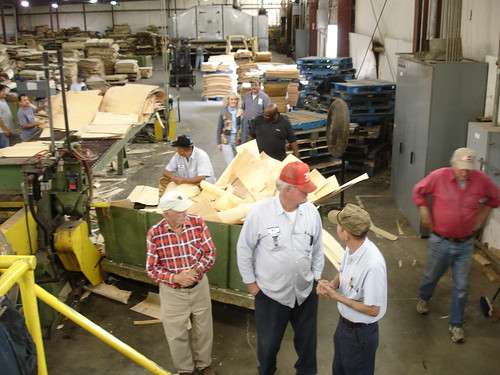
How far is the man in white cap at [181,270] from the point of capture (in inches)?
169

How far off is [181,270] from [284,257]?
896 millimetres

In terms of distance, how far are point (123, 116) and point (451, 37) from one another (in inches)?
228

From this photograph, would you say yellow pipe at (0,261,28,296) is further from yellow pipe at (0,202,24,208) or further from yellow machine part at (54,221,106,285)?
yellow pipe at (0,202,24,208)

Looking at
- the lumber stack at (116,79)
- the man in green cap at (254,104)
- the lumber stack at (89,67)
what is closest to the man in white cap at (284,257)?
the man in green cap at (254,104)

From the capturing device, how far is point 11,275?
2535 millimetres

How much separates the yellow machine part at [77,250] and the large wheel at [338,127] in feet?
13.7

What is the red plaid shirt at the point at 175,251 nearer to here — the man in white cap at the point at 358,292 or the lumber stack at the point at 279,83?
the man in white cap at the point at 358,292

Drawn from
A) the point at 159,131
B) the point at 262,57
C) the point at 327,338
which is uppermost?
the point at 262,57

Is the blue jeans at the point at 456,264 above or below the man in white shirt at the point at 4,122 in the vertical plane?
below

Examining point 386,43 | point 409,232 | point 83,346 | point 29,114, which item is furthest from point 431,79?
point 29,114

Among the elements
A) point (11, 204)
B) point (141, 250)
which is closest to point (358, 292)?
point (141, 250)

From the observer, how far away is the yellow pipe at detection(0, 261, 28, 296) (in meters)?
2.43

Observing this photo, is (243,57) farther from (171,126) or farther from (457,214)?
(457,214)

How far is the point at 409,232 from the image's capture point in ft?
26.6
